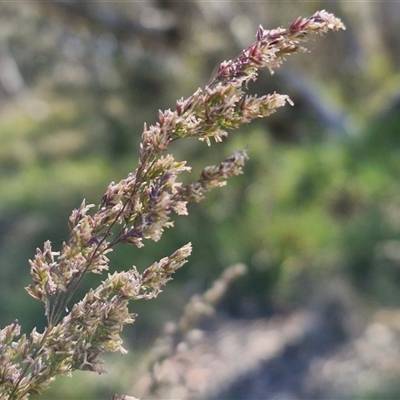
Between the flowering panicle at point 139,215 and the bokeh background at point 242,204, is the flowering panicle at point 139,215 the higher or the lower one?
the lower one

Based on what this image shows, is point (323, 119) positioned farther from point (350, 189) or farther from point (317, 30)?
point (317, 30)

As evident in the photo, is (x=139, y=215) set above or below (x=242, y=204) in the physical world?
below

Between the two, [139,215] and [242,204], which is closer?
[139,215]

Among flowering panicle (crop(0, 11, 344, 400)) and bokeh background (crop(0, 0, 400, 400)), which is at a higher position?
bokeh background (crop(0, 0, 400, 400))

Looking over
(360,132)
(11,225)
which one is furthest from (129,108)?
(360,132)
